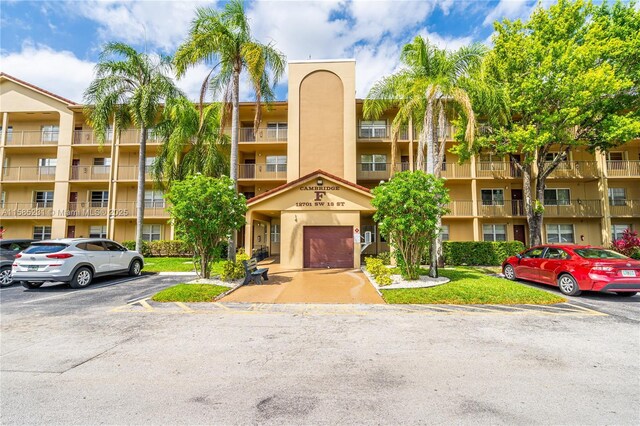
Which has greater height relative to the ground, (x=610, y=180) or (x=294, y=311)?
(x=610, y=180)

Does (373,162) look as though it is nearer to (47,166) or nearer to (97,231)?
(97,231)

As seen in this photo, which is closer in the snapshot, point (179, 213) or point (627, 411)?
point (627, 411)

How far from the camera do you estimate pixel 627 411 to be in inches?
128

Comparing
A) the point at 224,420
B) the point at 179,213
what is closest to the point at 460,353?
the point at 224,420

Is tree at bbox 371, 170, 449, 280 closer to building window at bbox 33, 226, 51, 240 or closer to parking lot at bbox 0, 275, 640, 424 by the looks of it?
parking lot at bbox 0, 275, 640, 424

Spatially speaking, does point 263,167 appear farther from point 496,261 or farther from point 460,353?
point 460,353

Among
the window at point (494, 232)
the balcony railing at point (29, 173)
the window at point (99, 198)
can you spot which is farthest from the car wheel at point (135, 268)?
the window at point (494, 232)

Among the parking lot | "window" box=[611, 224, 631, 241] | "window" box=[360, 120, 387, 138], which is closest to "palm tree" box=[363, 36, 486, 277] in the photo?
the parking lot

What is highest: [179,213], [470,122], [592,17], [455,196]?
[592,17]

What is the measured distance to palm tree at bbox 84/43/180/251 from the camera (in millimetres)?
16422

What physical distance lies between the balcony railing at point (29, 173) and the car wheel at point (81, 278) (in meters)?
18.7

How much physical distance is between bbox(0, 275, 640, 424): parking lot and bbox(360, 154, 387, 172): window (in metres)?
15.7

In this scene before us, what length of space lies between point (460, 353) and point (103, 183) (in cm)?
2807

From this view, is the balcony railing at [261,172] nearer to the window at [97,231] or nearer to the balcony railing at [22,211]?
the window at [97,231]
